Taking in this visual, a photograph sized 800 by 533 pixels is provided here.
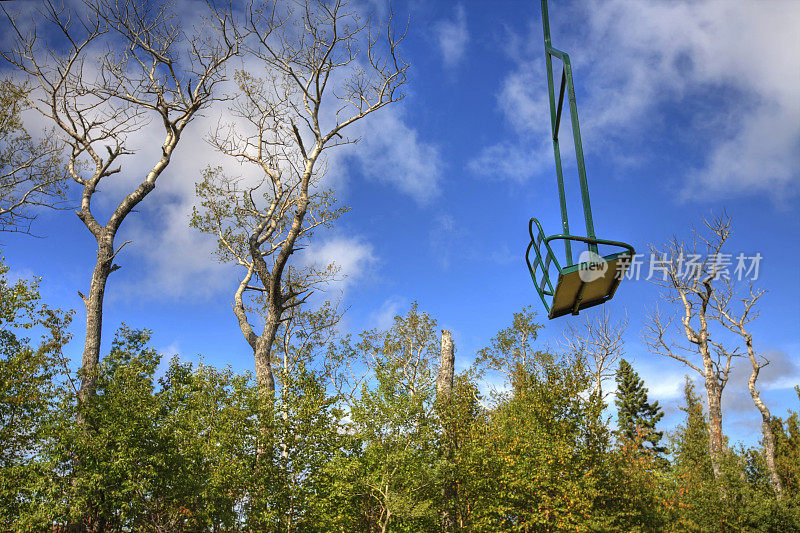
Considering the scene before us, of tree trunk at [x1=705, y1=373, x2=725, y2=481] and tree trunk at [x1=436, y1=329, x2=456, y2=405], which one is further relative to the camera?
tree trunk at [x1=436, y1=329, x2=456, y2=405]

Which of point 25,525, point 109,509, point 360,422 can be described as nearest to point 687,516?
point 360,422

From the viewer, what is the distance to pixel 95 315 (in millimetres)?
15133

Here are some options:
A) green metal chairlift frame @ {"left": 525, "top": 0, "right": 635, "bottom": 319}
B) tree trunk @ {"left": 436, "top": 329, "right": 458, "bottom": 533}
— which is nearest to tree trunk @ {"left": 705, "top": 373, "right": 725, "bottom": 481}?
tree trunk @ {"left": 436, "top": 329, "right": 458, "bottom": 533}

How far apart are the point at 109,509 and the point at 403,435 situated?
25.8ft

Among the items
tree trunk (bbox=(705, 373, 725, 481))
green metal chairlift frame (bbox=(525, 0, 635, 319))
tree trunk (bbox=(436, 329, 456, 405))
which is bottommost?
green metal chairlift frame (bbox=(525, 0, 635, 319))

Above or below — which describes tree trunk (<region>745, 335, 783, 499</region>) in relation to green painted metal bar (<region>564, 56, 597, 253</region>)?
above

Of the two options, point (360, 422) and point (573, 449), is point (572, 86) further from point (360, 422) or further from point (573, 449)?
point (573, 449)

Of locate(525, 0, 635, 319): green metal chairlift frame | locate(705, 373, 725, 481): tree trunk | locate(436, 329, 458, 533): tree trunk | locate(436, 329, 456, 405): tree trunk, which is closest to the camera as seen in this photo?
locate(525, 0, 635, 319): green metal chairlift frame

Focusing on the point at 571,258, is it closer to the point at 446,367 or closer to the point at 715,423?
the point at 446,367

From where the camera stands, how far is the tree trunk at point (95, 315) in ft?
47.3

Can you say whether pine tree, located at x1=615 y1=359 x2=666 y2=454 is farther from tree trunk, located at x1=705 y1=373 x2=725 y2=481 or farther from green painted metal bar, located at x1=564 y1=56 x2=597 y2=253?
green painted metal bar, located at x1=564 y1=56 x2=597 y2=253

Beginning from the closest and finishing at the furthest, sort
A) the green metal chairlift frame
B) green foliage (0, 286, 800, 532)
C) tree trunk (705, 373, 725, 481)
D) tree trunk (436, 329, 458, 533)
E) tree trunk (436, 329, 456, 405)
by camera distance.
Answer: the green metal chairlift frame
green foliage (0, 286, 800, 532)
tree trunk (436, 329, 458, 533)
tree trunk (705, 373, 725, 481)
tree trunk (436, 329, 456, 405)

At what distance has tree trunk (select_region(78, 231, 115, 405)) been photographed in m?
14.4

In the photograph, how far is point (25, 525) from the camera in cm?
1202
